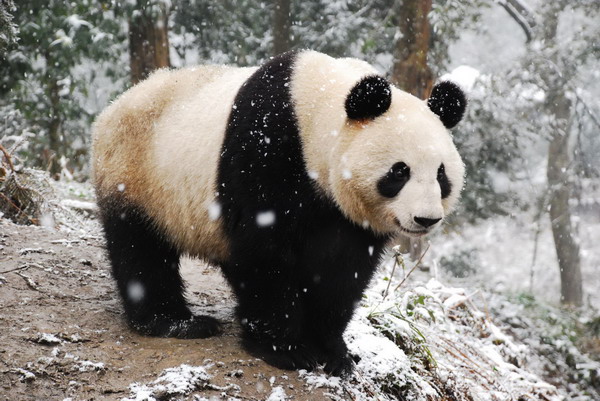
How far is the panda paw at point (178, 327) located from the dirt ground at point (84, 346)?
0.07 meters

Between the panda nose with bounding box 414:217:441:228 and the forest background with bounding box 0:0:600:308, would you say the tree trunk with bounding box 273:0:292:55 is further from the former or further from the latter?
the panda nose with bounding box 414:217:441:228

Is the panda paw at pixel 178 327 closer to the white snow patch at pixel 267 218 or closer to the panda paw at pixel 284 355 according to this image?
the panda paw at pixel 284 355

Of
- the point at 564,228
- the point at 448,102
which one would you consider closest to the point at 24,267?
the point at 448,102

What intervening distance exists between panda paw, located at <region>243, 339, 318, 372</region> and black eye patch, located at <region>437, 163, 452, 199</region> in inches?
46.1

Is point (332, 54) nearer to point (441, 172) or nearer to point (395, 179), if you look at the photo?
point (441, 172)

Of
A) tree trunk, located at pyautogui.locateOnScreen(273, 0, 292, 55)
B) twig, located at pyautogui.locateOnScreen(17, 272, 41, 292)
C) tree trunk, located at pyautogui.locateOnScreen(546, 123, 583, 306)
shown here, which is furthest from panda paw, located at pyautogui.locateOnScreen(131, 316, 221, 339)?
tree trunk, located at pyautogui.locateOnScreen(546, 123, 583, 306)

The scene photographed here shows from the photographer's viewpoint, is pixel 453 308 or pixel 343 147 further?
pixel 453 308

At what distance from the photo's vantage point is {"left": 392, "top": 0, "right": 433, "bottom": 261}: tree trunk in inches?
344

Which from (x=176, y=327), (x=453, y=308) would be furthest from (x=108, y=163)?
(x=453, y=308)

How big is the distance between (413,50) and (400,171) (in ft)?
20.9

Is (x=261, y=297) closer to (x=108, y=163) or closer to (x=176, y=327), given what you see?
(x=176, y=327)

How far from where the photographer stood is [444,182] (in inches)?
120

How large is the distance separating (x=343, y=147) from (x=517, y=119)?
935cm

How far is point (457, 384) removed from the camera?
3.85 m
